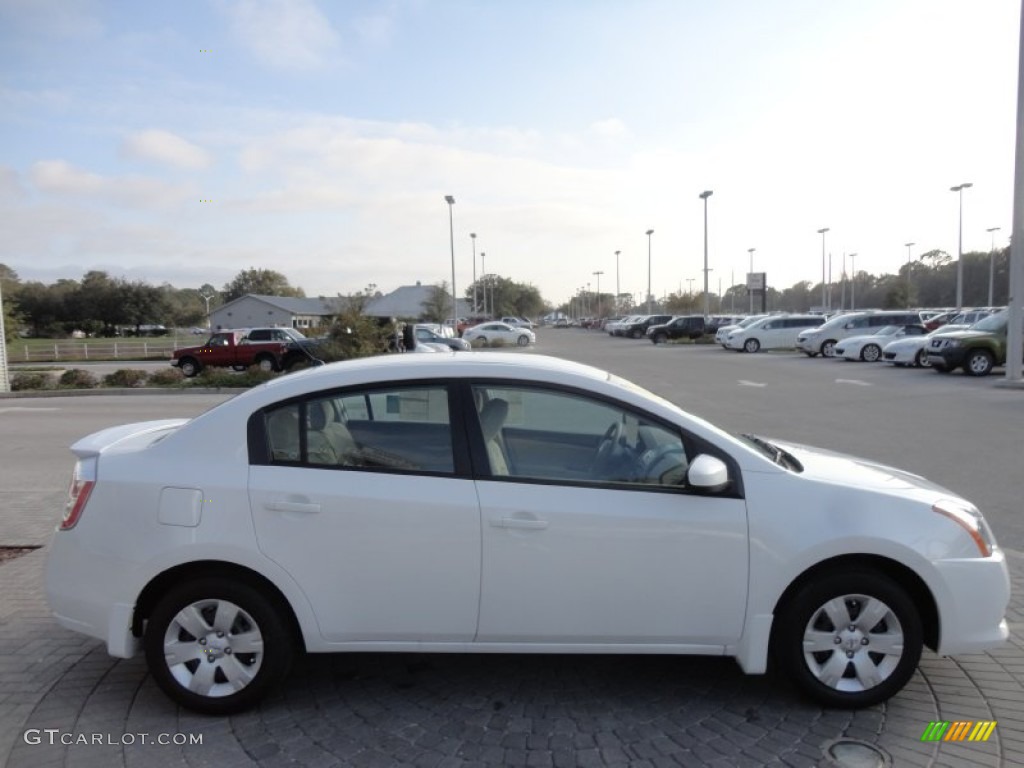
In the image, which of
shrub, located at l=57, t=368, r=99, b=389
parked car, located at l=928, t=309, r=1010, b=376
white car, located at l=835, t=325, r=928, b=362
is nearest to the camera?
shrub, located at l=57, t=368, r=99, b=389

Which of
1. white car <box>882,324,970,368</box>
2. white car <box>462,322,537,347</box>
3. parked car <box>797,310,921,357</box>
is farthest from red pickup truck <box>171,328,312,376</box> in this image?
white car <box>882,324,970,368</box>

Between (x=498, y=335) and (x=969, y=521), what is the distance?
132 feet

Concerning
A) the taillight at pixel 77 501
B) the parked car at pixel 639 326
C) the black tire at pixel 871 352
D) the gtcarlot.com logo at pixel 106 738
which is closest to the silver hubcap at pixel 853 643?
the gtcarlot.com logo at pixel 106 738

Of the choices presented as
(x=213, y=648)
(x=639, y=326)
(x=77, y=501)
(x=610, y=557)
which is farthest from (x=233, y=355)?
(x=639, y=326)

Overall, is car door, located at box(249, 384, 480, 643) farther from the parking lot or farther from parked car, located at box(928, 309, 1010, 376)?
parked car, located at box(928, 309, 1010, 376)

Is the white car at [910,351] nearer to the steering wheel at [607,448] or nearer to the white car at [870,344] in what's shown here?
the white car at [870,344]

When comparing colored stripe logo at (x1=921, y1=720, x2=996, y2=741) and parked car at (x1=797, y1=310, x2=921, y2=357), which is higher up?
parked car at (x1=797, y1=310, x2=921, y2=357)

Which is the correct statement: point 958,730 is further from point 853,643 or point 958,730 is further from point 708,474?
point 708,474

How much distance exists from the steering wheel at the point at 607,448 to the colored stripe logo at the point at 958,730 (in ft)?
5.87

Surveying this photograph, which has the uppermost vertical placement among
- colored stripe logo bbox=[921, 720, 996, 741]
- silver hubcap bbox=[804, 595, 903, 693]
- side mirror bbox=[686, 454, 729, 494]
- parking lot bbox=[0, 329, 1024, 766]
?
side mirror bbox=[686, 454, 729, 494]

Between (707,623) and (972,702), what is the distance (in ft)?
4.49

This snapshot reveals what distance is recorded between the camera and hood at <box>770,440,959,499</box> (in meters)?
3.38

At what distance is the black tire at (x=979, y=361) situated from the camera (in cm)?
1977

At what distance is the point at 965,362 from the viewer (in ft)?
65.4
